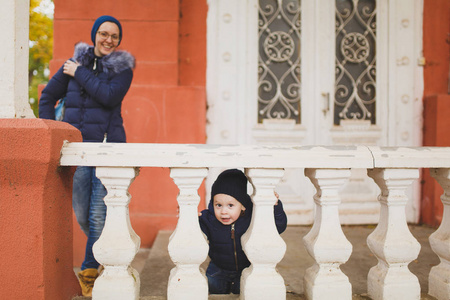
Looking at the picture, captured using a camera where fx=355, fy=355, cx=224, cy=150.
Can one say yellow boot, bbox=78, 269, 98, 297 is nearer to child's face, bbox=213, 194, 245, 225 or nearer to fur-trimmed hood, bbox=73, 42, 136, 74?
child's face, bbox=213, 194, 245, 225

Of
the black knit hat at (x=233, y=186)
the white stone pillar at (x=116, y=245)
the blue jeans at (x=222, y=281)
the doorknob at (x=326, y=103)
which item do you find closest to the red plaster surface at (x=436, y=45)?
the doorknob at (x=326, y=103)

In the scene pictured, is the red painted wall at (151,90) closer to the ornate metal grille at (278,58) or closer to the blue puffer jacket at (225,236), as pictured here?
the ornate metal grille at (278,58)

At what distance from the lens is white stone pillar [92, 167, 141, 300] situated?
1520mm

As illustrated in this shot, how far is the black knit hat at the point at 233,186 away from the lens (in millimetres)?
1938

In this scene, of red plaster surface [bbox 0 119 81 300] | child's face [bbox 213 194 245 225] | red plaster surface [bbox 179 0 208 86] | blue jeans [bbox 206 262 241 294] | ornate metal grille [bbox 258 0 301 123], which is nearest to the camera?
red plaster surface [bbox 0 119 81 300]

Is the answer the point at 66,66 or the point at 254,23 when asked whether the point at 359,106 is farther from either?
the point at 66,66

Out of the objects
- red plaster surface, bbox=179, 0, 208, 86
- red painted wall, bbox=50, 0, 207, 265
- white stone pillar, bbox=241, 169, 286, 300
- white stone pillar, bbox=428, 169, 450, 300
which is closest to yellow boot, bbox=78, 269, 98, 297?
white stone pillar, bbox=241, 169, 286, 300

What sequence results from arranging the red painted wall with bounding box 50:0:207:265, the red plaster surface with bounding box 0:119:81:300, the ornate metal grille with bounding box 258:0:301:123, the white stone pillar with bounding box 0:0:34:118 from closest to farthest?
1. the red plaster surface with bounding box 0:119:81:300
2. the white stone pillar with bounding box 0:0:34:118
3. the red painted wall with bounding box 50:0:207:265
4. the ornate metal grille with bounding box 258:0:301:123

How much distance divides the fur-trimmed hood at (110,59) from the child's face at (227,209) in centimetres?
107

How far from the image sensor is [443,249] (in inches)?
67.1

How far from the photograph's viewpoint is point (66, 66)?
225 cm

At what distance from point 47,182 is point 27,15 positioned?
2.53 feet

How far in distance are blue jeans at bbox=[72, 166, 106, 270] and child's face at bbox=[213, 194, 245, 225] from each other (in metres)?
0.81

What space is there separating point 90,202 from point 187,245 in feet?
3.45
